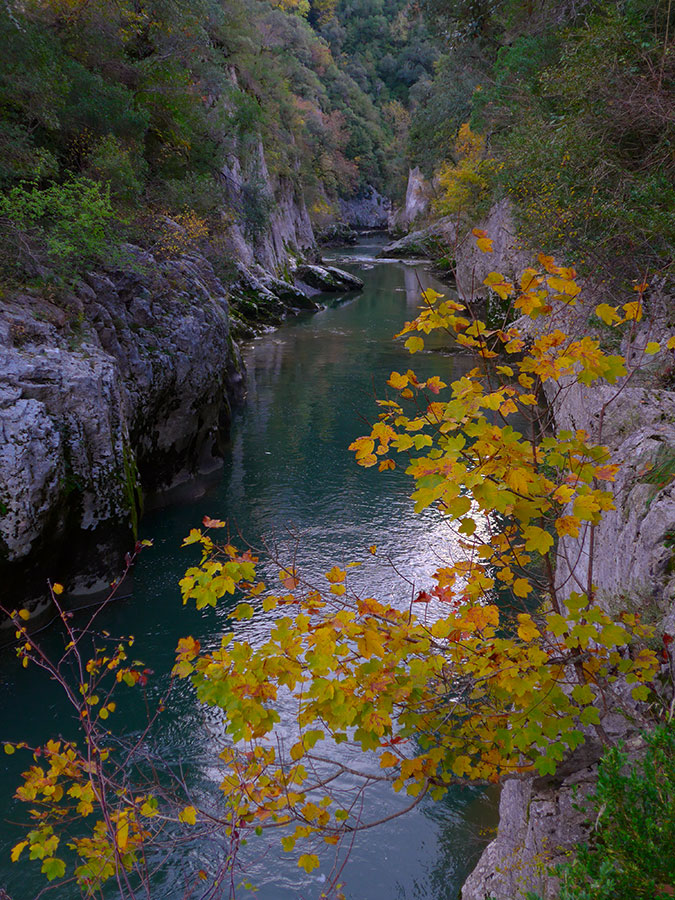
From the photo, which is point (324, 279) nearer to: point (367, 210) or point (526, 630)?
point (526, 630)

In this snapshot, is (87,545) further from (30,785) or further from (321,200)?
(321,200)

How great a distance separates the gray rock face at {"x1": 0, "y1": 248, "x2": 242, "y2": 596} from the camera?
24.9 feet

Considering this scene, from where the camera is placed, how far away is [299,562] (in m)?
9.46

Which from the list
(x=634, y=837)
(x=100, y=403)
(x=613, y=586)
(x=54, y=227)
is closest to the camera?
(x=634, y=837)

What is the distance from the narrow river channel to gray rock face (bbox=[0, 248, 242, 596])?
3.77ft

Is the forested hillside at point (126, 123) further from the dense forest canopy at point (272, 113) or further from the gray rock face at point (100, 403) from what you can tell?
the gray rock face at point (100, 403)

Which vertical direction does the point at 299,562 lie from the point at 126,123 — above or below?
below

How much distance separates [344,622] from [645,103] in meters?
9.19

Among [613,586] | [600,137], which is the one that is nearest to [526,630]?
[613,586]

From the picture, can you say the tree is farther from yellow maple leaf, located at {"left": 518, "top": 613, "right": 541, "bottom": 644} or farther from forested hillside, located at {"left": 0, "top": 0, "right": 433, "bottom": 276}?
forested hillside, located at {"left": 0, "top": 0, "right": 433, "bottom": 276}

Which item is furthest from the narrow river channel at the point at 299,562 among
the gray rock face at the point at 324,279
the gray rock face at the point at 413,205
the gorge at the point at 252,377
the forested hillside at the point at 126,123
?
the gray rock face at the point at 413,205

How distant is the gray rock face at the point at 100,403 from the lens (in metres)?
7.60

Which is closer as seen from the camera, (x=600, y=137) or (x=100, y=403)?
(x=100, y=403)

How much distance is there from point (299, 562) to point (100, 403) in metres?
4.02
